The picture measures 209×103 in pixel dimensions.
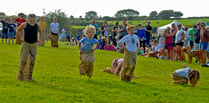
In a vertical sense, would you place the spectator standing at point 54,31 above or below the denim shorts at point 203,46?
above

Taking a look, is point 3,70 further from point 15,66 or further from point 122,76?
point 122,76

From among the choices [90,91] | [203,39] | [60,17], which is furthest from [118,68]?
[60,17]

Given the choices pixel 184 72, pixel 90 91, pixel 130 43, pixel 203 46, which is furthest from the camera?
pixel 203 46

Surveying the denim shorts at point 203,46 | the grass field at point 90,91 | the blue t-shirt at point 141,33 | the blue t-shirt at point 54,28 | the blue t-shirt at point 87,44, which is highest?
the blue t-shirt at point 54,28

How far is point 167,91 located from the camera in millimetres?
10609

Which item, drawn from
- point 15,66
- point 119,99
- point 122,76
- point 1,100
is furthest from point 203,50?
point 1,100

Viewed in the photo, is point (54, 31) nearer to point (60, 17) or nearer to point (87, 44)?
point (87, 44)

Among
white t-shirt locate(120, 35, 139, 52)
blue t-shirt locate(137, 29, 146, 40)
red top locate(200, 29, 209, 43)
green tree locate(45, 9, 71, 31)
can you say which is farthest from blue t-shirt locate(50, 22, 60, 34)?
green tree locate(45, 9, 71, 31)

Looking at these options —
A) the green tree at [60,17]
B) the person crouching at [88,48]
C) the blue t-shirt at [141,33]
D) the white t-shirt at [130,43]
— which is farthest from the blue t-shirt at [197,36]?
the green tree at [60,17]

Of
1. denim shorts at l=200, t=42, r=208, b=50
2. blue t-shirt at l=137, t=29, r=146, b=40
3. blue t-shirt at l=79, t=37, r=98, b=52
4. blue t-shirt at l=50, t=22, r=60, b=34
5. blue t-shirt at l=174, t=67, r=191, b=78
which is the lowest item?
blue t-shirt at l=174, t=67, r=191, b=78

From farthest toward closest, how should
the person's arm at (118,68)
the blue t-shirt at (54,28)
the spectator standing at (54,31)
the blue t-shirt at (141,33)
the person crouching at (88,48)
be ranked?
the blue t-shirt at (54,28) → the spectator standing at (54,31) → the blue t-shirt at (141,33) → the person's arm at (118,68) → the person crouching at (88,48)

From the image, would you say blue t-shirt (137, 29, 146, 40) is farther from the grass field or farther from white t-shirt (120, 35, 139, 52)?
white t-shirt (120, 35, 139, 52)

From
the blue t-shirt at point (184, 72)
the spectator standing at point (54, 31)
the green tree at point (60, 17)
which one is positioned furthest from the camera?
the green tree at point (60, 17)

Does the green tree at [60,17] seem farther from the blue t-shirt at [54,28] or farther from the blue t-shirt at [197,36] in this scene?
the blue t-shirt at [197,36]
